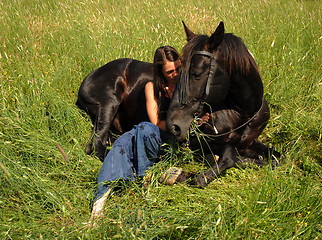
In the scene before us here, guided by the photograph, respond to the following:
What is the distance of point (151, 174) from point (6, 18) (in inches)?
186

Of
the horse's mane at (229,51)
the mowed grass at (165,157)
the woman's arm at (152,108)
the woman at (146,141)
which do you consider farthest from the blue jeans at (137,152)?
the horse's mane at (229,51)

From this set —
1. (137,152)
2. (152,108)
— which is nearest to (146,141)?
(137,152)

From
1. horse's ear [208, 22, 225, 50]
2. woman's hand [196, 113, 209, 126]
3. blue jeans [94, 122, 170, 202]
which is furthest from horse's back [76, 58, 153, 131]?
horse's ear [208, 22, 225, 50]

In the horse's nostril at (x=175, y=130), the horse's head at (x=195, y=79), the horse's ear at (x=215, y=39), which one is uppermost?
the horse's ear at (x=215, y=39)

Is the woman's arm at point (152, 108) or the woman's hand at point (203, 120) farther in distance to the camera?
the woman's arm at point (152, 108)

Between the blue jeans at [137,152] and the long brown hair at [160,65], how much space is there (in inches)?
20.2

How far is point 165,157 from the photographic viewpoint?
9.04 feet

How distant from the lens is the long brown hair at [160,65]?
9.96 ft

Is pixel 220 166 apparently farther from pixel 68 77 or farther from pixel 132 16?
pixel 132 16

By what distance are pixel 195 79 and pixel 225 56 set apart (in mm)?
345

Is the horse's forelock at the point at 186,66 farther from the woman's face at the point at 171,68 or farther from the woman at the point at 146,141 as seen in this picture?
the woman's face at the point at 171,68

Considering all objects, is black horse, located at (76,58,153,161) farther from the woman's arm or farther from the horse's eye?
the horse's eye

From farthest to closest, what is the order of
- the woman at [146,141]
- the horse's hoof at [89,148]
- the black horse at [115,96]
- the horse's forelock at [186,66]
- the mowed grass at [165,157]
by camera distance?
the black horse at [115,96] < the horse's hoof at [89,148] < the woman at [146,141] < the horse's forelock at [186,66] < the mowed grass at [165,157]

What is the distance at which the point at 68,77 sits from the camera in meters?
4.22
